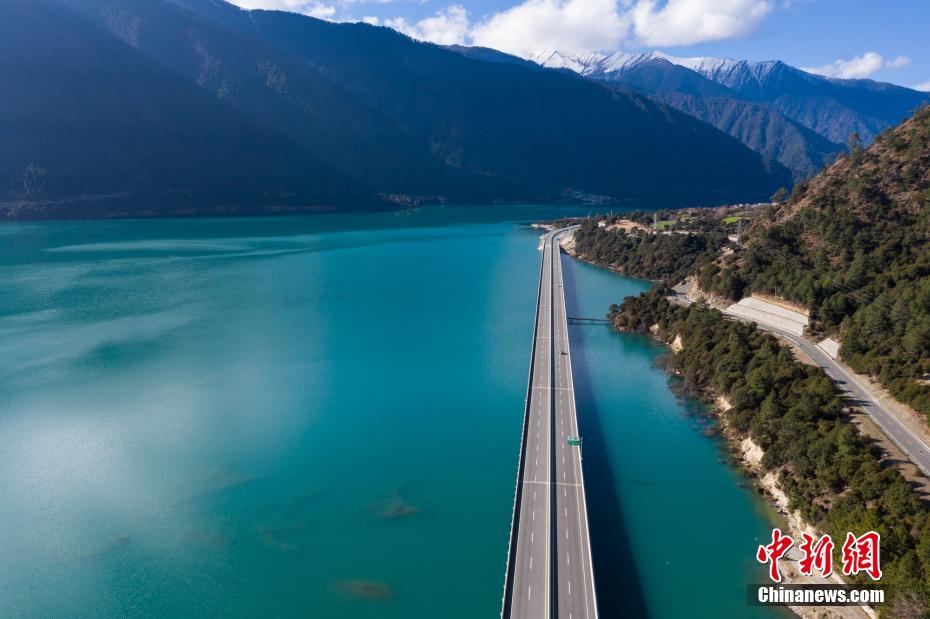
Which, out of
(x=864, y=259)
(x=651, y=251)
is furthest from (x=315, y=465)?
(x=651, y=251)

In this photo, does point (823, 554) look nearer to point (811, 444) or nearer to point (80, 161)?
point (811, 444)

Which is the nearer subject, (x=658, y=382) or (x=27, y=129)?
(x=658, y=382)

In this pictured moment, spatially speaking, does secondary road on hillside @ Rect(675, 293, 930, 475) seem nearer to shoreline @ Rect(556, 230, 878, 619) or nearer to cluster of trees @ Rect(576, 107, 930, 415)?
cluster of trees @ Rect(576, 107, 930, 415)

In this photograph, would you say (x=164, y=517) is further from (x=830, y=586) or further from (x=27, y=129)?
(x=27, y=129)

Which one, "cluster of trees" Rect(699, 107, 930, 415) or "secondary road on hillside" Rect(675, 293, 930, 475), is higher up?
"cluster of trees" Rect(699, 107, 930, 415)

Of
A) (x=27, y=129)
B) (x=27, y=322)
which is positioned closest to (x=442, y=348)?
(x=27, y=322)

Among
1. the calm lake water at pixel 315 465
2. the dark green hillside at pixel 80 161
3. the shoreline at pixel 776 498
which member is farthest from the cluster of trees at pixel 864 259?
the dark green hillside at pixel 80 161

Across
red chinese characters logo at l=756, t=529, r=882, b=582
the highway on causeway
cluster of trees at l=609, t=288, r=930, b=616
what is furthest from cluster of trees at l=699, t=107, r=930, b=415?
the highway on causeway
